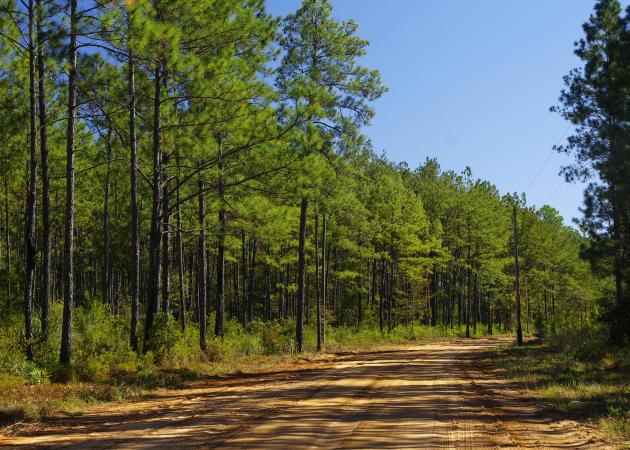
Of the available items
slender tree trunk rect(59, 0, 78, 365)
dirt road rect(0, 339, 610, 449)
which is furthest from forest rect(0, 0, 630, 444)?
dirt road rect(0, 339, 610, 449)

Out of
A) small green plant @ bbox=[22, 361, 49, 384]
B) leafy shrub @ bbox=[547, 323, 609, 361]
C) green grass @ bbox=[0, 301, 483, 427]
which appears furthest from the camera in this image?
leafy shrub @ bbox=[547, 323, 609, 361]

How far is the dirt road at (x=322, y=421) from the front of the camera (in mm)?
7594

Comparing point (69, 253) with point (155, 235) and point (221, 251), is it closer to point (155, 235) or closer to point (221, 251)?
point (155, 235)

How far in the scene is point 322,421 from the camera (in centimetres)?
904

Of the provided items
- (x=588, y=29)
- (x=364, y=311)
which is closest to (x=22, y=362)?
(x=588, y=29)

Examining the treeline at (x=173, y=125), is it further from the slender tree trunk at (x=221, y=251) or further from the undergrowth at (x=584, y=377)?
the undergrowth at (x=584, y=377)

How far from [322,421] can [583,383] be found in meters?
8.82

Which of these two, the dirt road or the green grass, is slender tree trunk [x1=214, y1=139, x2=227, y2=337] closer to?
the green grass

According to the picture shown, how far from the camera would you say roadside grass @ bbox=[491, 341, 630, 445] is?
9.70m

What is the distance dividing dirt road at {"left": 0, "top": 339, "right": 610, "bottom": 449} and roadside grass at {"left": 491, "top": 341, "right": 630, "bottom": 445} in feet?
1.75

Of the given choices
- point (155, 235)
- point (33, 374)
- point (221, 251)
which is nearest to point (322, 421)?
point (33, 374)

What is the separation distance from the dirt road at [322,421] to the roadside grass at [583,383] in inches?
21.0

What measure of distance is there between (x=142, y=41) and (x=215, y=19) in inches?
155

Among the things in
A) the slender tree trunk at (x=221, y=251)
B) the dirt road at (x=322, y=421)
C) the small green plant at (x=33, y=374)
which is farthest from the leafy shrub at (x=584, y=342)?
the small green plant at (x=33, y=374)
